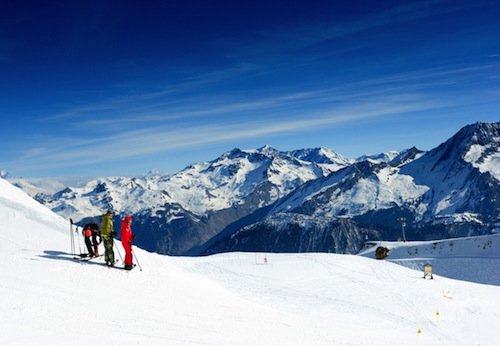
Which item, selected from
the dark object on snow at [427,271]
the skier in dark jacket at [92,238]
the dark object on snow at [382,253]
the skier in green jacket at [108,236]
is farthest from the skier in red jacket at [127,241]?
the dark object on snow at [382,253]

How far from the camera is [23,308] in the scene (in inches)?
517

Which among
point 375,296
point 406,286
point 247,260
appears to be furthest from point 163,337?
point 247,260

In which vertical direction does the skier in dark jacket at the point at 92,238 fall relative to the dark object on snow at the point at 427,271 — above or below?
above

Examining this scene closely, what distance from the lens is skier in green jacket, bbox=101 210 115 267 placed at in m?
20.3

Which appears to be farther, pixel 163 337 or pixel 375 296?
pixel 375 296

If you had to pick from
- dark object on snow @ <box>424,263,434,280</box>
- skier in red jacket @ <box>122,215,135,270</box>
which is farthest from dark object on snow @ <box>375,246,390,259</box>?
skier in red jacket @ <box>122,215,135,270</box>

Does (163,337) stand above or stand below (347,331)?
above

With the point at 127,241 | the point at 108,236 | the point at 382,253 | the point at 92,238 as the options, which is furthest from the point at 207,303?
the point at 382,253

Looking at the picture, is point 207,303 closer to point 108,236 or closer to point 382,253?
point 108,236

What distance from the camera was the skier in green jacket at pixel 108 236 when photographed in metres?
20.3

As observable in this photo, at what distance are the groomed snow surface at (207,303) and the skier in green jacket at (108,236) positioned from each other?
44 cm

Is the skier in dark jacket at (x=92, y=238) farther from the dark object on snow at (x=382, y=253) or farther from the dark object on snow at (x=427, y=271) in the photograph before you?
the dark object on snow at (x=382, y=253)

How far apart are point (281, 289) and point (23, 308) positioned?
1826 cm

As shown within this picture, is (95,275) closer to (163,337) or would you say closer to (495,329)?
(163,337)
